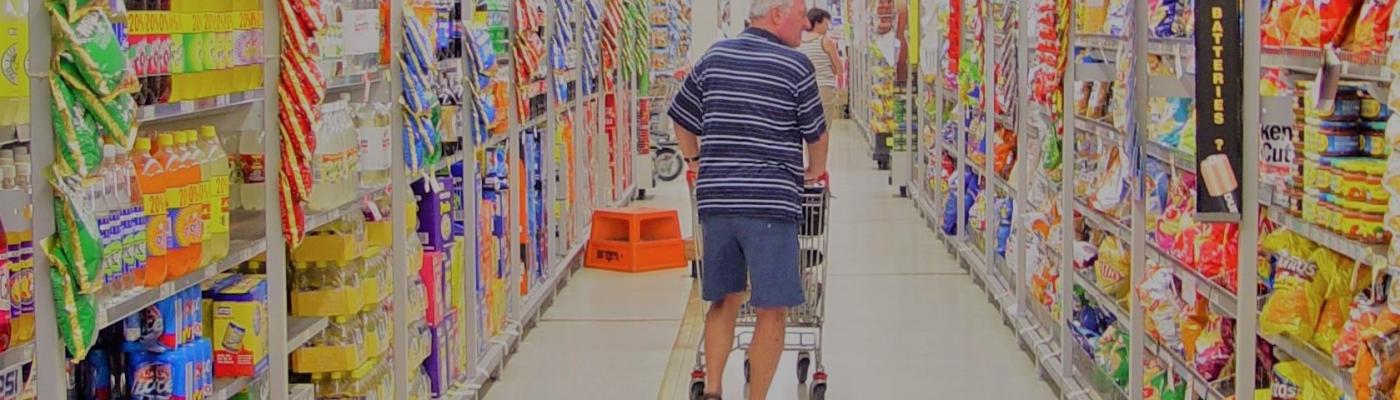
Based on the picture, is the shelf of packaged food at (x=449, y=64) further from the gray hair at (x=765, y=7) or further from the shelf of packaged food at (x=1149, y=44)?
the shelf of packaged food at (x=1149, y=44)

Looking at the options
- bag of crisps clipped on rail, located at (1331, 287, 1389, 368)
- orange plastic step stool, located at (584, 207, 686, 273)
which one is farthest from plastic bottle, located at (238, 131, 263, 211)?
orange plastic step stool, located at (584, 207, 686, 273)

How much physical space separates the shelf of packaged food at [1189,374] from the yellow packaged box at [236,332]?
2.50 meters

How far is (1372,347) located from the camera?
3309 millimetres

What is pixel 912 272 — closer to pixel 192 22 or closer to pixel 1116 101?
pixel 1116 101

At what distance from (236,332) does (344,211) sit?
0.75 meters

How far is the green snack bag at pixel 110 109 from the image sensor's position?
3.02 meters

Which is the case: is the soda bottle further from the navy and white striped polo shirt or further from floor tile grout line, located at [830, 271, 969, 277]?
floor tile grout line, located at [830, 271, 969, 277]

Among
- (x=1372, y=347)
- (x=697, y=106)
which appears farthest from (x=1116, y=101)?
(x=1372, y=347)

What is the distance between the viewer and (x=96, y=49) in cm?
307

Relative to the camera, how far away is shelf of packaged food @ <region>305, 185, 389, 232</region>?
4590mm

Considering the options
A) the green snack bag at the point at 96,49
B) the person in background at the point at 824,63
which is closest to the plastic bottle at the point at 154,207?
the green snack bag at the point at 96,49

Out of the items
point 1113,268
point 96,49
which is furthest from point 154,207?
point 1113,268

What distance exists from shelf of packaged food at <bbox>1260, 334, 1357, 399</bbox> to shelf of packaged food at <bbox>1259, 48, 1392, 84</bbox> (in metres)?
0.61

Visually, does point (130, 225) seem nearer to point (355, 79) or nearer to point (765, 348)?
point (355, 79)
